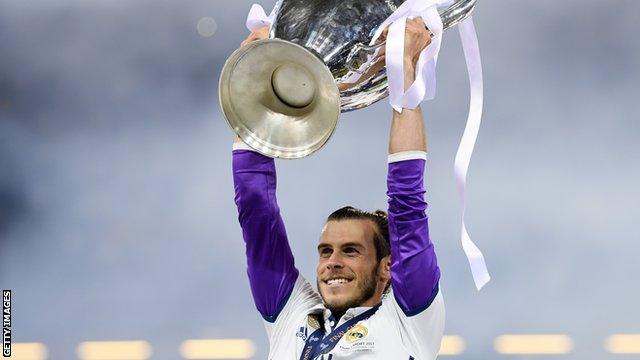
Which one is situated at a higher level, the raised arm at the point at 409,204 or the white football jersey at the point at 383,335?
the raised arm at the point at 409,204

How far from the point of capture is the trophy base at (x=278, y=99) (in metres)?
2.35

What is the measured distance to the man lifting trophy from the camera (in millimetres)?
2396

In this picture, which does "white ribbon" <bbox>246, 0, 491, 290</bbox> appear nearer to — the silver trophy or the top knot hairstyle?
the silver trophy

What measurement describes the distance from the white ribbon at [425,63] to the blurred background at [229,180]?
2189mm

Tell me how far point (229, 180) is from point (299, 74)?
9.15ft

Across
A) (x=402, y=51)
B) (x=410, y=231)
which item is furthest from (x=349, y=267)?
(x=402, y=51)

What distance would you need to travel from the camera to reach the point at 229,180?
5.12 metres

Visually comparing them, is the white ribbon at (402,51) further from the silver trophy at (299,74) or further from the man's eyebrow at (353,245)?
the man's eyebrow at (353,245)

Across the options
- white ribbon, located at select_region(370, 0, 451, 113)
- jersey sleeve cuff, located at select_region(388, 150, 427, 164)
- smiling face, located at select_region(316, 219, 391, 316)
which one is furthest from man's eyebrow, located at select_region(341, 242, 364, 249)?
white ribbon, located at select_region(370, 0, 451, 113)

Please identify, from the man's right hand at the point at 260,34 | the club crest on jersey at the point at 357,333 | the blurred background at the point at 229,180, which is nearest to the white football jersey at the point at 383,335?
the club crest on jersey at the point at 357,333

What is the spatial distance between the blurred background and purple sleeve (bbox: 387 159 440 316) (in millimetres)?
2242

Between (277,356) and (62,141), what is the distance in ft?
8.94

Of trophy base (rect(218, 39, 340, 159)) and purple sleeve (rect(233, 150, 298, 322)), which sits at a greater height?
trophy base (rect(218, 39, 340, 159))

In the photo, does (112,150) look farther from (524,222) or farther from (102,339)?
(524,222)
